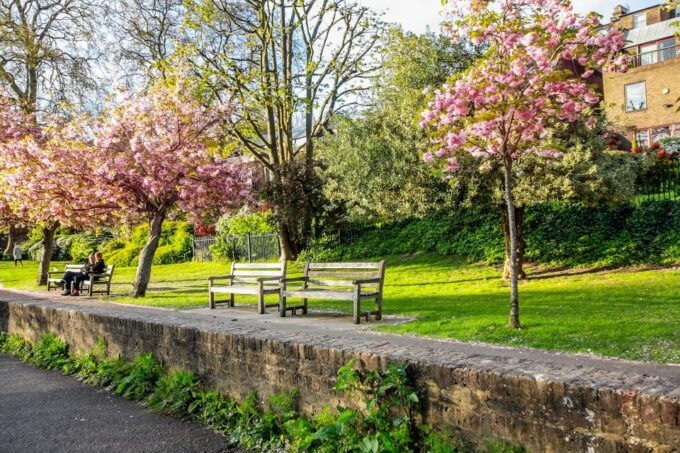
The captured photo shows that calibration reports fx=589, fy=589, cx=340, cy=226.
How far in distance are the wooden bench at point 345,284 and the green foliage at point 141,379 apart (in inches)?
110

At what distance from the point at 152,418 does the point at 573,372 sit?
4.36 metres

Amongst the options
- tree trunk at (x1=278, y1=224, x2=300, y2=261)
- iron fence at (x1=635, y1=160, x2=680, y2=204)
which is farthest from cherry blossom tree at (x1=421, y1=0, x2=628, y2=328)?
tree trunk at (x1=278, y1=224, x2=300, y2=261)

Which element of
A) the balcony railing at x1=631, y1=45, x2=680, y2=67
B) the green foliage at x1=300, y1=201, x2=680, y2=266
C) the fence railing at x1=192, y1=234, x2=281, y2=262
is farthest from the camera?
the balcony railing at x1=631, y1=45, x2=680, y2=67

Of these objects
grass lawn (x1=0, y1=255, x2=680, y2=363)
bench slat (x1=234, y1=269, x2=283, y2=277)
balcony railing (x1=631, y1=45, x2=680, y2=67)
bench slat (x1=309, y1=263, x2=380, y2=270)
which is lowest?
grass lawn (x1=0, y1=255, x2=680, y2=363)

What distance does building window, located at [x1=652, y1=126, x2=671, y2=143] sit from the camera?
29.6 m

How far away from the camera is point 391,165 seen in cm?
1538

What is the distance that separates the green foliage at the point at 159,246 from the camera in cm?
3030

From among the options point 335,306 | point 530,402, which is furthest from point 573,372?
point 335,306

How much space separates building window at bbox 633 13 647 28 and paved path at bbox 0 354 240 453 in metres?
40.4

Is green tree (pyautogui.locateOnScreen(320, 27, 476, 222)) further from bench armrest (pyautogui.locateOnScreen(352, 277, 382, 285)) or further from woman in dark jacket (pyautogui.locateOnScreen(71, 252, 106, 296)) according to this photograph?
woman in dark jacket (pyautogui.locateOnScreen(71, 252, 106, 296))

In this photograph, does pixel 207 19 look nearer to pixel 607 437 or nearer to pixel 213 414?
Result: pixel 213 414

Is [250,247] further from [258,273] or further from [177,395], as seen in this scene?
[177,395]

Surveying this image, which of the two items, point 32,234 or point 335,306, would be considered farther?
point 32,234

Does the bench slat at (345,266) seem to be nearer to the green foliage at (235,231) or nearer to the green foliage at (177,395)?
the green foliage at (177,395)
